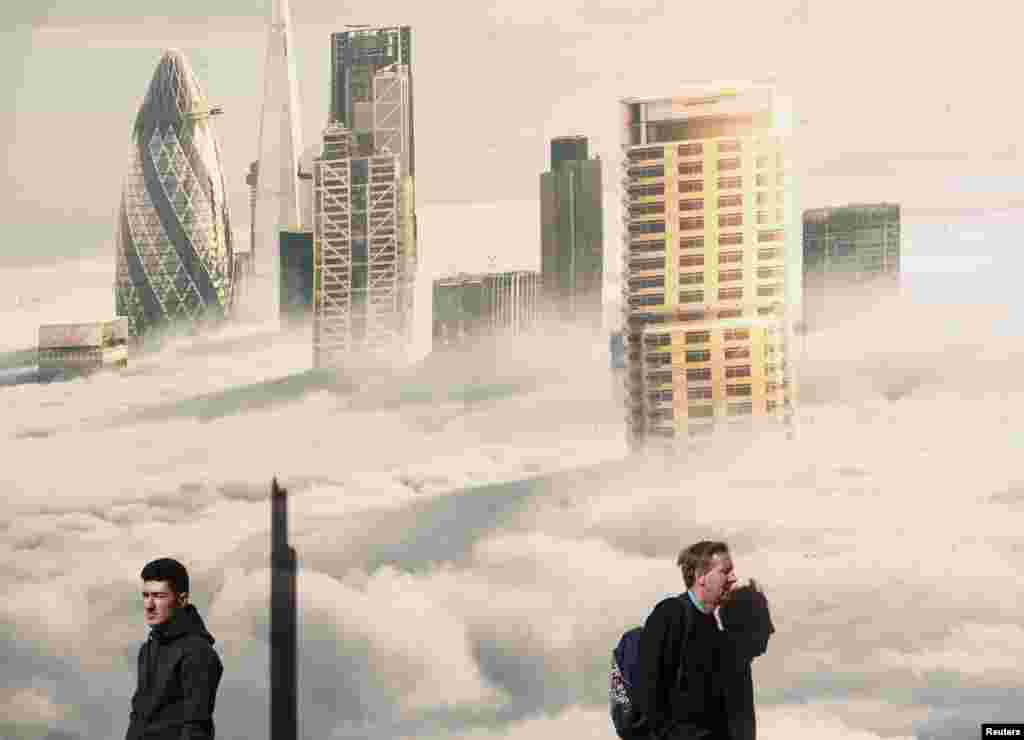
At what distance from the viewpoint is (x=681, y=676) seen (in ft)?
11.2

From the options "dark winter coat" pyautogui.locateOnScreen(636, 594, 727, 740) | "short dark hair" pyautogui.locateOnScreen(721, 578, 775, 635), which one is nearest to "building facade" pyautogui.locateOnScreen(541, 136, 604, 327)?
"short dark hair" pyautogui.locateOnScreen(721, 578, 775, 635)

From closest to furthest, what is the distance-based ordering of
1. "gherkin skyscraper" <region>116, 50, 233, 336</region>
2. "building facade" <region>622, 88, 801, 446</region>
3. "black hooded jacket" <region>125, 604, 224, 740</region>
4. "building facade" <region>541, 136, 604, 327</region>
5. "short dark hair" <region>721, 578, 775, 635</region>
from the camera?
"black hooded jacket" <region>125, 604, 224, 740</region> < "short dark hair" <region>721, 578, 775, 635</region> < "building facade" <region>622, 88, 801, 446</region> < "building facade" <region>541, 136, 604, 327</region> < "gherkin skyscraper" <region>116, 50, 233, 336</region>

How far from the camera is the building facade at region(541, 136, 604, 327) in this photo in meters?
7.07

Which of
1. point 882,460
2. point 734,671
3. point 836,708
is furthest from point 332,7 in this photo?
point 734,671

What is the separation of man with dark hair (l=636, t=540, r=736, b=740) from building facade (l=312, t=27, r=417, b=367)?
12.7 ft

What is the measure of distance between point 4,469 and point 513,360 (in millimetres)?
1960

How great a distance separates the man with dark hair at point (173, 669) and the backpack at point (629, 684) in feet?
2.34

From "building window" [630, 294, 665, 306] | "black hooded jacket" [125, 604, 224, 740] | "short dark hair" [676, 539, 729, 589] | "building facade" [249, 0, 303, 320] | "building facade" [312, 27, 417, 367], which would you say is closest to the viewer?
"black hooded jacket" [125, 604, 224, 740]

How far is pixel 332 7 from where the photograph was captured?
7.47m

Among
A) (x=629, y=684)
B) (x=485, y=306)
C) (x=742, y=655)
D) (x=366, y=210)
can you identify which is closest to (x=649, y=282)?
(x=485, y=306)

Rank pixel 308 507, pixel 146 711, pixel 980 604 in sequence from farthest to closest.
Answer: pixel 308 507
pixel 980 604
pixel 146 711

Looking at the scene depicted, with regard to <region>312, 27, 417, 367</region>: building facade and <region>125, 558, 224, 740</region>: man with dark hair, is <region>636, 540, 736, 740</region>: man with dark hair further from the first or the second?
<region>312, 27, 417, 367</region>: building facade

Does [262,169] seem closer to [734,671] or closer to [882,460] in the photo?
[882,460]

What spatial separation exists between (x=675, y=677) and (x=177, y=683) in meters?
0.85
